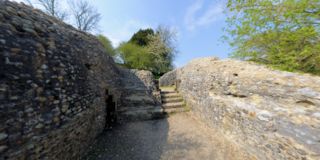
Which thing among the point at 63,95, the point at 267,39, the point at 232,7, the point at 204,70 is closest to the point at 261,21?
the point at 267,39

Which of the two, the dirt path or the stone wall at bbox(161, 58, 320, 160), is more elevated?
the stone wall at bbox(161, 58, 320, 160)

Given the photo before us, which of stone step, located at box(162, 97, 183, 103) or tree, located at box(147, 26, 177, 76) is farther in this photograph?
tree, located at box(147, 26, 177, 76)

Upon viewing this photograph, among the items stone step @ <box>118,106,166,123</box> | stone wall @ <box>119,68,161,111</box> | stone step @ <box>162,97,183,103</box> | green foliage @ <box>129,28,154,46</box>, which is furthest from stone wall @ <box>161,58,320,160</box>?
green foliage @ <box>129,28,154,46</box>

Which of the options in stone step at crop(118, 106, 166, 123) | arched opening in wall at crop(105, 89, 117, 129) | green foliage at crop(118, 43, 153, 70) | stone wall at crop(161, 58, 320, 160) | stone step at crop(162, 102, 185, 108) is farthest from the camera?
green foliage at crop(118, 43, 153, 70)

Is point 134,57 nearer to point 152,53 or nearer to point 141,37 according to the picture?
point 152,53

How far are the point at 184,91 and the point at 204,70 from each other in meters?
2.18

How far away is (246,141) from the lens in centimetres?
325

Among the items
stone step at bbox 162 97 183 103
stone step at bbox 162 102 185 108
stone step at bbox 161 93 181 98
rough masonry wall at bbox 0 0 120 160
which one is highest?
rough masonry wall at bbox 0 0 120 160

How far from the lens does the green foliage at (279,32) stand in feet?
9.69

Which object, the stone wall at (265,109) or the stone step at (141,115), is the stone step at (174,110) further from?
the stone wall at (265,109)

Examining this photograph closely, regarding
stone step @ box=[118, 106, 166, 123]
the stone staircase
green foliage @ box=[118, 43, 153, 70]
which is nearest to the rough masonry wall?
stone step @ box=[118, 106, 166, 123]

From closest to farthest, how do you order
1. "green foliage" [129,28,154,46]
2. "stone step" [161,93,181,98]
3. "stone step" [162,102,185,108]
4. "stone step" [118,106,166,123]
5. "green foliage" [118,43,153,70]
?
"stone step" [118,106,166,123], "stone step" [162,102,185,108], "stone step" [161,93,181,98], "green foliage" [118,43,153,70], "green foliage" [129,28,154,46]

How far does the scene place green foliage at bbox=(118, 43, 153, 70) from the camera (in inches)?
711

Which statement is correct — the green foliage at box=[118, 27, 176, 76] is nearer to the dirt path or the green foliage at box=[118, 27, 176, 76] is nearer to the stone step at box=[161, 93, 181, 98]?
the stone step at box=[161, 93, 181, 98]
